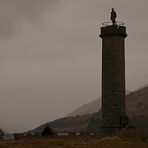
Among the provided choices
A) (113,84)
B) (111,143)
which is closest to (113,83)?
(113,84)

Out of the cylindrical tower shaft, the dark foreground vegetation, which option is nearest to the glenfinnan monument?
the cylindrical tower shaft

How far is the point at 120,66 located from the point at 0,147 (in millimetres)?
22126

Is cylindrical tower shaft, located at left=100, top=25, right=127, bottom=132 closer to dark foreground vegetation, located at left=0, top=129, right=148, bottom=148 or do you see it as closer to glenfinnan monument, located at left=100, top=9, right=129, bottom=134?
glenfinnan monument, located at left=100, top=9, right=129, bottom=134

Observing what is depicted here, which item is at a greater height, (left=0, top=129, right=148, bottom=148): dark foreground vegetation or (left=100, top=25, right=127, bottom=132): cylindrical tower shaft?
(left=100, top=25, right=127, bottom=132): cylindrical tower shaft

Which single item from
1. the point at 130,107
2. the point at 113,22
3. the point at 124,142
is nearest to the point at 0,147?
the point at 124,142

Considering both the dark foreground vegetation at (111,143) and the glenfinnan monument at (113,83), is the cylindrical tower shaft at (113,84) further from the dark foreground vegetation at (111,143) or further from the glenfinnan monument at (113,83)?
the dark foreground vegetation at (111,143)

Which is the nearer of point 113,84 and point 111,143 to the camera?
point 111,143

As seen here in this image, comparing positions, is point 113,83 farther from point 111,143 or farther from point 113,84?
point 111,143

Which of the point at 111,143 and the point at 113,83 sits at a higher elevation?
the point at 113,83

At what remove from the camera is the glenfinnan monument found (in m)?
60.9

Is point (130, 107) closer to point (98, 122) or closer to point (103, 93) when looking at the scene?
point (98, 122)

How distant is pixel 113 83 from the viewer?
61.0 metres

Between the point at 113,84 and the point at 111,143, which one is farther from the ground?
the point at 113,84

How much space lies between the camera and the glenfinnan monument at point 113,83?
60.9m
